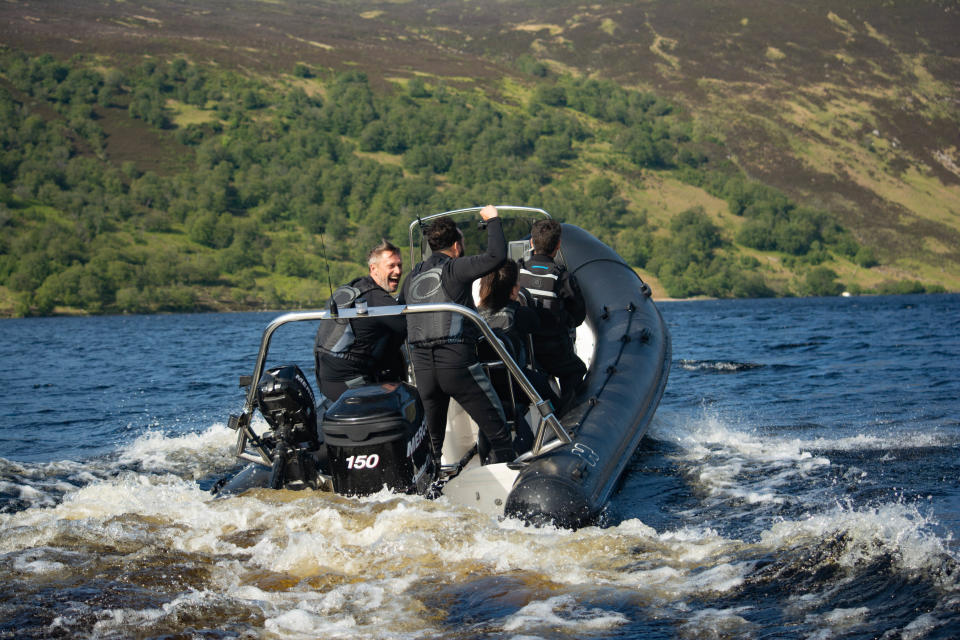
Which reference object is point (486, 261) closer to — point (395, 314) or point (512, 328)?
point (395, 314)

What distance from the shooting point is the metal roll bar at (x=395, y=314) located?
5.17 m

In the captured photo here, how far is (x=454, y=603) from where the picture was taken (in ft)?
13.6

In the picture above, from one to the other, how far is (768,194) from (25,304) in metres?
74.6

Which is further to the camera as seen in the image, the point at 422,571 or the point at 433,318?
the point at 433,318

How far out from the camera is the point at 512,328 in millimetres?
6395

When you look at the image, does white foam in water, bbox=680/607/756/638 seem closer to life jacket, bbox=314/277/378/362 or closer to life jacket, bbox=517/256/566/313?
life jacket, bbox=314/277/378/362

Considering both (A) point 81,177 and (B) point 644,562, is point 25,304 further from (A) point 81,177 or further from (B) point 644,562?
(B) point 644,562

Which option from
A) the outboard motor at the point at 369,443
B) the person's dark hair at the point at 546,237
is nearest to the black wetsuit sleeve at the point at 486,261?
the outboard motor at the point at 369,443

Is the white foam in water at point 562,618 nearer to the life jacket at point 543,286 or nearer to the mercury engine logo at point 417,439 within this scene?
the mercury engine logo at point 417,439

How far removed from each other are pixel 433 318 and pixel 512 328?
42.2 inches

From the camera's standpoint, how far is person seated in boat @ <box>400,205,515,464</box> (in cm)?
545

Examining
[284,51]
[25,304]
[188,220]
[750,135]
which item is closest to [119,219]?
[188,220]

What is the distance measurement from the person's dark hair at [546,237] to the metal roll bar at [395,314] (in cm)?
169

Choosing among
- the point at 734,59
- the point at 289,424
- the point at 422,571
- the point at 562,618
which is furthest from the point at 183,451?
the point at 734,59
